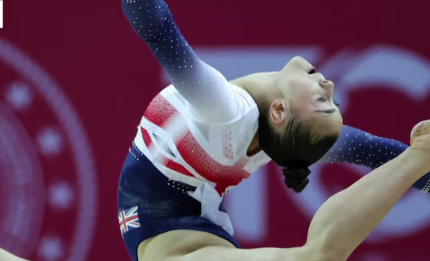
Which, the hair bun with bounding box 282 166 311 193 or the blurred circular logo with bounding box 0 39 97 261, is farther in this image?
the blurred circular logo with bounding box 0 39 97 261

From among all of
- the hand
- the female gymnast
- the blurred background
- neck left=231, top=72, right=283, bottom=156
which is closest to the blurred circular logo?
the blurred background

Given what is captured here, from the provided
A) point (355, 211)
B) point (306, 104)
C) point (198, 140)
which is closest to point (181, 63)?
point (198, 140)

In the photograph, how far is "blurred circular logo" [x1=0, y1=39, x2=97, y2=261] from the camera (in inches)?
128

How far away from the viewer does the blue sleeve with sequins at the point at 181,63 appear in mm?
1597

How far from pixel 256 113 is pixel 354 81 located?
1.38 metres

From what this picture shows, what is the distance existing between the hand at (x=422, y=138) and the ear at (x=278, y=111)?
1.02 ft

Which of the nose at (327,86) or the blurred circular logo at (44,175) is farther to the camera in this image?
the blurred circular logo at (44,175)

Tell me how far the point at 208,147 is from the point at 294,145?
21 cm

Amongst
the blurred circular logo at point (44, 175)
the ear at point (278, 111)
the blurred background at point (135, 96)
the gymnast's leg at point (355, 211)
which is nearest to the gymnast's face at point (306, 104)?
the ear at point (278, 111)

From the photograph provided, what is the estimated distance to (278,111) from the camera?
1.86 metres

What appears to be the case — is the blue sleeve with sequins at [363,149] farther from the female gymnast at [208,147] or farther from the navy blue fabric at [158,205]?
the navy blue fabric at [158,205]

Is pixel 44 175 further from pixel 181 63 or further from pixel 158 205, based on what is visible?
pixel 181 63

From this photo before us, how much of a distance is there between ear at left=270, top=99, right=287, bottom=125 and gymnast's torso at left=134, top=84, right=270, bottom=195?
41 mm

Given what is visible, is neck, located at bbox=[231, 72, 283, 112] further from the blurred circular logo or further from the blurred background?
the blurred circular logo
